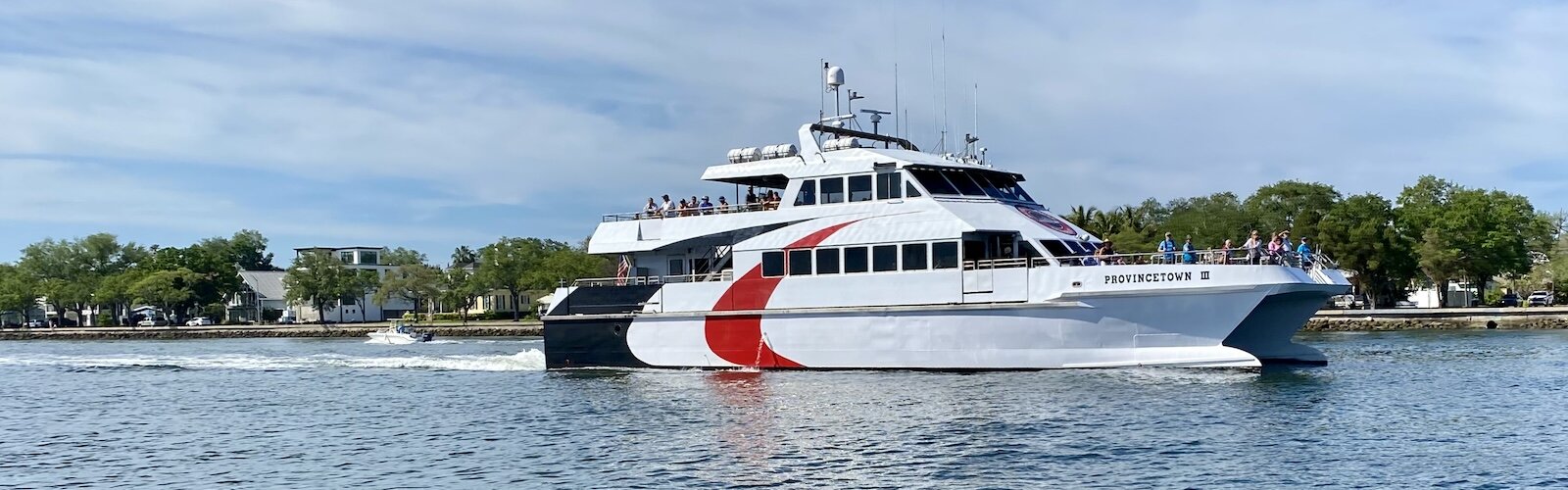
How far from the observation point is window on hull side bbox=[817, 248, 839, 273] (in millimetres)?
27906

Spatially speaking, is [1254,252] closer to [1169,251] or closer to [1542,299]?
[1169,251]

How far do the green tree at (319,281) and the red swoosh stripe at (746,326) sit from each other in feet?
246

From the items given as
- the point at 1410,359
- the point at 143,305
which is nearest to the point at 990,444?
the point at 1410,359

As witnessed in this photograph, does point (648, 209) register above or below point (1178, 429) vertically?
above

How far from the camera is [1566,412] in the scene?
66.4ft

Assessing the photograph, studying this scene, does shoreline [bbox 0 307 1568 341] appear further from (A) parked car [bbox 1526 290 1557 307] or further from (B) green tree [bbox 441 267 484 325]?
(A) parked car [bbox 1526 290 1557 307]

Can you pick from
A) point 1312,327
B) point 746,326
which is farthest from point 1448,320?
point 746,326

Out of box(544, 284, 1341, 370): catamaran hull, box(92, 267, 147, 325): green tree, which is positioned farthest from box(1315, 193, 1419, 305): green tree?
box(92, 267, 147, 325): green tree

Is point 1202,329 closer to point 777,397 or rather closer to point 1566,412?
point 1566,412

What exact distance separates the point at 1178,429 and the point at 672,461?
6801mm

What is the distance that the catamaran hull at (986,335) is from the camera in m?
24.9

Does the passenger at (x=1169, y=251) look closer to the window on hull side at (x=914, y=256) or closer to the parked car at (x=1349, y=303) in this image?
the window on hull side at (x=914, y=256)

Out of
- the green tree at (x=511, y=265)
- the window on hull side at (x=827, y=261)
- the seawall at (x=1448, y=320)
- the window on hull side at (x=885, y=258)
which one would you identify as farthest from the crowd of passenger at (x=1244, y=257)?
the green tree at (x=511, y=265)

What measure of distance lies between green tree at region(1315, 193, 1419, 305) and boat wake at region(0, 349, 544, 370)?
136 ft
